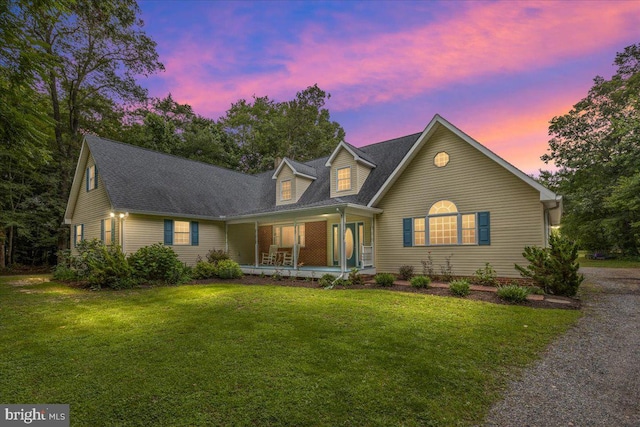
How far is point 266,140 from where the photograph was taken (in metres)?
31.6

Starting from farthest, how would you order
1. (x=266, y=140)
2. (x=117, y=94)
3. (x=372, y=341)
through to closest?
1. (x=266, y=140)
2. (x=117, y=94)
3. (x=372, y=341)

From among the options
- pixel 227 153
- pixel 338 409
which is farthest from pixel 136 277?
pixel 227 153

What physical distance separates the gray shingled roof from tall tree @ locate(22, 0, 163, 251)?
611cm

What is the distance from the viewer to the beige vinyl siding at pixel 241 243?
56.2 feet

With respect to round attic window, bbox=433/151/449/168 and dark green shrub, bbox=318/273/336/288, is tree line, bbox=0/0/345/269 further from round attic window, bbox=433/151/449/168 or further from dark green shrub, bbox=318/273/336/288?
round attic window, bbox=433/151/449/168

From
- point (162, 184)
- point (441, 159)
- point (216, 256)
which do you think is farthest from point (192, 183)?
point (441, 159)

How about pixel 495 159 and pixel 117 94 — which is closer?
pixel 495 159

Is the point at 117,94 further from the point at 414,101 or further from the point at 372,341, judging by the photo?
the point at 372,341

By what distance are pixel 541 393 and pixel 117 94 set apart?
84.1ft

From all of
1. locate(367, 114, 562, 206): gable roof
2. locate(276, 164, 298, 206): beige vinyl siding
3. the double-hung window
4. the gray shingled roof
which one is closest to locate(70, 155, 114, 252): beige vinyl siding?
the gray shingled roof

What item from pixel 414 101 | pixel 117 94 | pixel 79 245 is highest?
pixel 117 94

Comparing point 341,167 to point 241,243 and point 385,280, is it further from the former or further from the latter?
point 241,243

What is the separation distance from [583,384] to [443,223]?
8075mm

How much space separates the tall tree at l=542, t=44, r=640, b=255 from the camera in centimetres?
2206
